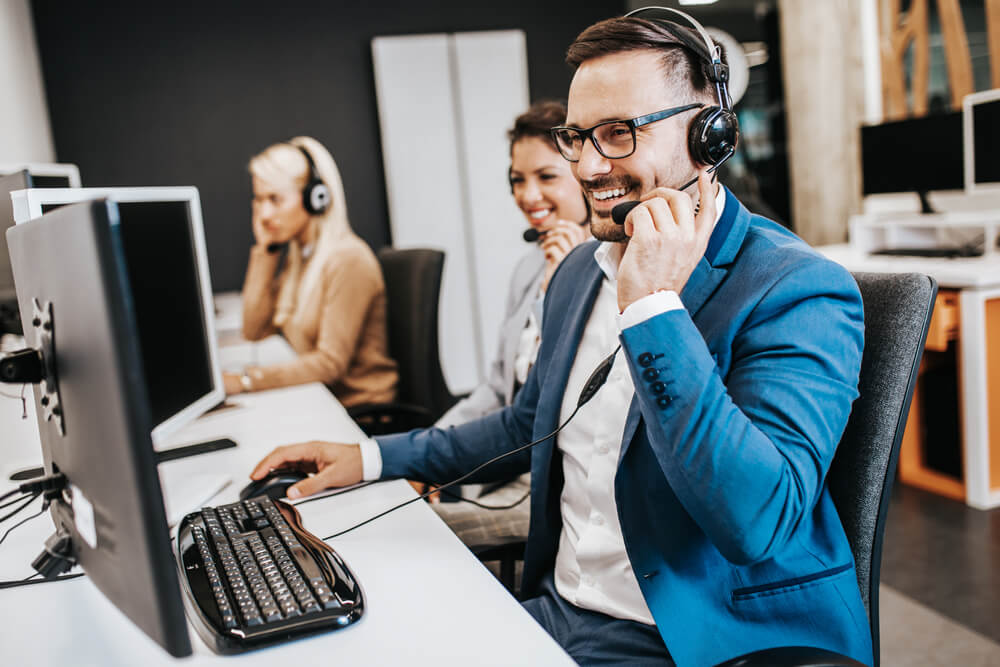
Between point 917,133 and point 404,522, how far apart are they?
3365 millimetres

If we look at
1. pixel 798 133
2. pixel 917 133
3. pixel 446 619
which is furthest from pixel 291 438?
pixel 798 133

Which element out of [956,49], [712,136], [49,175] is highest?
[956,49]

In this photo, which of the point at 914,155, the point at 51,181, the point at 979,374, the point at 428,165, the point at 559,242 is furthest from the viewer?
the point at 428,165

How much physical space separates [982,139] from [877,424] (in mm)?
2801

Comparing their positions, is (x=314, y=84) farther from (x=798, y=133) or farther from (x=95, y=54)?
(x=798, y=133)

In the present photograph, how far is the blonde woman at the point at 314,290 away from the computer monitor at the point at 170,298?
0.63m

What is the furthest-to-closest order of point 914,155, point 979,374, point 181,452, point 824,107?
point 824,107, point 914,155, point 979,374, point 181,452

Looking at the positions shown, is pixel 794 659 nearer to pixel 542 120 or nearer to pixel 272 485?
pixel 272 485

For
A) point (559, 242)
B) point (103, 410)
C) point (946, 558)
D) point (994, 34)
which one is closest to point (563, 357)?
point (559, 242)

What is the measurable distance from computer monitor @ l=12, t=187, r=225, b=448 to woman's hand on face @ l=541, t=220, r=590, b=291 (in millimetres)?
766

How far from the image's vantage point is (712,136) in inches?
42.3

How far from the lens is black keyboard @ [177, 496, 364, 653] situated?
79cm

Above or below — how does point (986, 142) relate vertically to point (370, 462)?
above

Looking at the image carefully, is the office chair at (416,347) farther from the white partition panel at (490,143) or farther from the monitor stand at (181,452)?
the white partition panel at (490,143)
